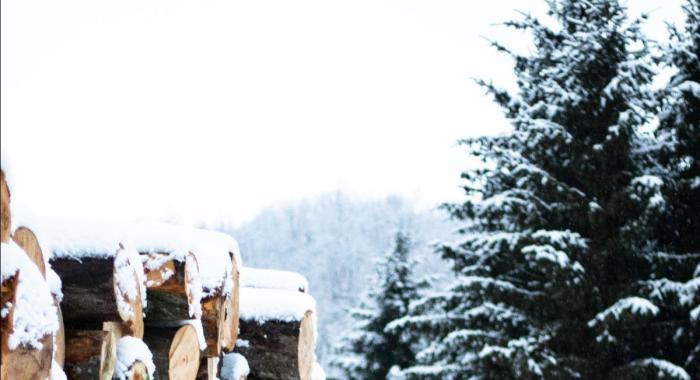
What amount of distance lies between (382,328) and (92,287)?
52.4 feet

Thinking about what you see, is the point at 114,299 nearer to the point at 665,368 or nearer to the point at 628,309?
the point at 628,309

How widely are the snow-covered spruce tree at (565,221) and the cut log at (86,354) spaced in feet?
23.6

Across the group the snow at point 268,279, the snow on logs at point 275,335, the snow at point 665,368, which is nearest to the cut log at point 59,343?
the snow on logs at point 275,335

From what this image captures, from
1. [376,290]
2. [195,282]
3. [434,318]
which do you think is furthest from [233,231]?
[195,282]

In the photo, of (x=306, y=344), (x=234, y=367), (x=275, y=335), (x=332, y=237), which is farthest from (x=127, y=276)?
(x=332, y=237)

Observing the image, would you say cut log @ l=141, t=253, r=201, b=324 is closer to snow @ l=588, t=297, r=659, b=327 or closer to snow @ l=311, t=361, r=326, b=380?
snow @ l=311, t=361, r=326, b=380

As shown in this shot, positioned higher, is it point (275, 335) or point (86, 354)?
point (86, 354)

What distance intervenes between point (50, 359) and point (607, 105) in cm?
908

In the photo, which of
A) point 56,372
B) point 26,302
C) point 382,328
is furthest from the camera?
point 382,328

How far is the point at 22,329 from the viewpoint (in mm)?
1929

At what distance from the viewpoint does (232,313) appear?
13.0 feet

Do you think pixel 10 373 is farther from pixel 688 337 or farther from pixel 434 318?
pixel 434 318

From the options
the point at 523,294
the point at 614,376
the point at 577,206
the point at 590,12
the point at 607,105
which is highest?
the point at 590,12

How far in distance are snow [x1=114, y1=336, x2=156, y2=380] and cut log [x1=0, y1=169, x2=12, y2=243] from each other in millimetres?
1040
